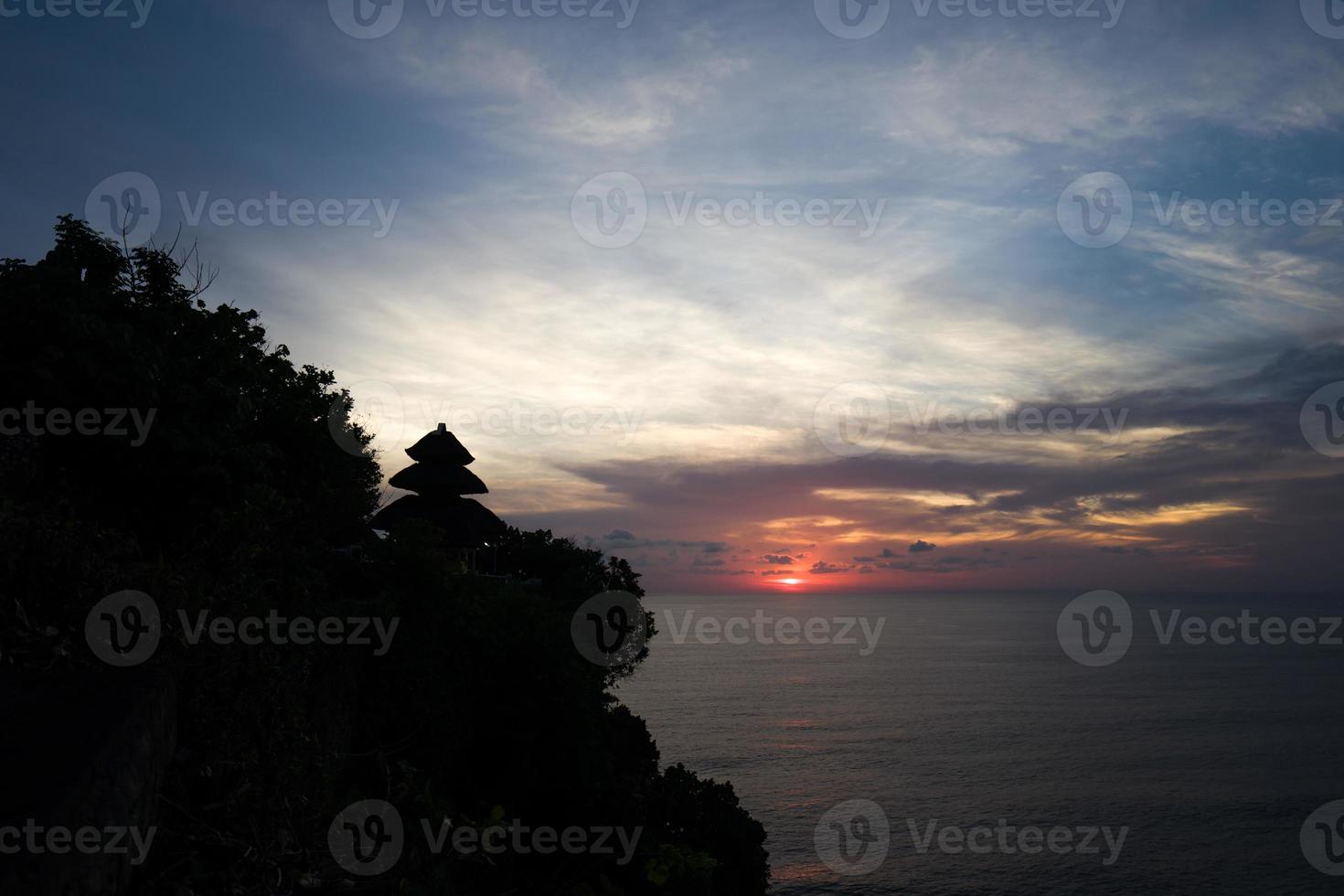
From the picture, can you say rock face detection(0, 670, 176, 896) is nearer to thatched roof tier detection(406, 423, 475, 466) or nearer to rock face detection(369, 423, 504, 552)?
rock face detection(369, 423, 504, 552)

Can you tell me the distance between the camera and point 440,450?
32.2m

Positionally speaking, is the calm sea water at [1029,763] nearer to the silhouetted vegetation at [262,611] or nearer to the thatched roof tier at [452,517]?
the thatched roof tier at [452,517]

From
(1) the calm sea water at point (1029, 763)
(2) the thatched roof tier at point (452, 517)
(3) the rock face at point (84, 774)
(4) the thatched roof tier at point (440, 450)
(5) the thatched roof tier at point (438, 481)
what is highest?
(4) the thatched roof tier at point (440, 450)

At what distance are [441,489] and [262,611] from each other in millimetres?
21736

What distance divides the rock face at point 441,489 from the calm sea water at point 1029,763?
28.8 meters

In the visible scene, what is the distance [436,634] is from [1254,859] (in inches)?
2268

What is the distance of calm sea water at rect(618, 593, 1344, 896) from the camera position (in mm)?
49188

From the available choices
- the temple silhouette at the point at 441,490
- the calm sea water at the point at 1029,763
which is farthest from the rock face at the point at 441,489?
the calm sea water at the point at 1029,763

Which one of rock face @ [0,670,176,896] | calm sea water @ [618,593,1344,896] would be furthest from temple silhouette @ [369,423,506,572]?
calm sea water @ [618,593,1344,896]

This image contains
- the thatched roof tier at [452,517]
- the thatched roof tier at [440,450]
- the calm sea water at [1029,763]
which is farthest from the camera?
the calm sea water at [1029,763]

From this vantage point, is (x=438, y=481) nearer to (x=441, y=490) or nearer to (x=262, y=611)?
(x=441, y=490)

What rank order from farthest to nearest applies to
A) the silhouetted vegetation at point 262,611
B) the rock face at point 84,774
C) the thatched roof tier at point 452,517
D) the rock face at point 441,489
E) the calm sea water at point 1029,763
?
the calm sea water at point 1029,763 < the rock face at point 441,489 < the thatched roof tier at point 452,517 < the silhouetted vegetation at point 262,611 < the rock face at point 84,774

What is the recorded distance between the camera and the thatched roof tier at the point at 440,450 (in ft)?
106

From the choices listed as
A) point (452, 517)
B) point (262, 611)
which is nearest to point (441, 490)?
point (452, 517)
